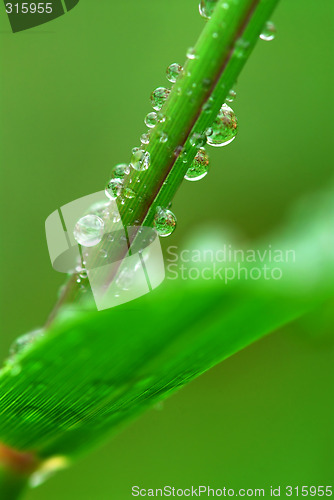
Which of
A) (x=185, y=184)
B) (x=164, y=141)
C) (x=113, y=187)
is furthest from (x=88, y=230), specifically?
(x=185, y=184)

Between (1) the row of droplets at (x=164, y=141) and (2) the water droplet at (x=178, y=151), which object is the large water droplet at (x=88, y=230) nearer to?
(1) the row of droplets at (x=164, y=141)

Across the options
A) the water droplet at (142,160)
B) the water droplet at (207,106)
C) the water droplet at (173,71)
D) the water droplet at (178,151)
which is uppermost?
the water droplet at (207,106)

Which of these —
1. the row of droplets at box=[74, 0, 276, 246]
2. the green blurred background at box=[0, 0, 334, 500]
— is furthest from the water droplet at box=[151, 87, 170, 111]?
the green blurred background at box=[0, 0, 334, 500]

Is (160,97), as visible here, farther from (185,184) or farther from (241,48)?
(185,184)

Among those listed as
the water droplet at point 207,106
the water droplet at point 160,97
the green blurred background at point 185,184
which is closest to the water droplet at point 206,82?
the water droplet at point 207,106

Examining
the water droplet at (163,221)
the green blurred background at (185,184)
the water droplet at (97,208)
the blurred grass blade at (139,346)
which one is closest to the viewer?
the blurred grass blade at (139,346)

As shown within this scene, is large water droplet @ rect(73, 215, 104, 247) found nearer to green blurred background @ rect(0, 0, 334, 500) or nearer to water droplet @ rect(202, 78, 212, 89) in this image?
water droplet @ rect(202, 78, 212, 89)

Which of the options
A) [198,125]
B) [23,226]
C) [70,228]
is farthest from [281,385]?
[198,125]

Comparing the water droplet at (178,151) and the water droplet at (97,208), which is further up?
the water droplet at (178,151)
